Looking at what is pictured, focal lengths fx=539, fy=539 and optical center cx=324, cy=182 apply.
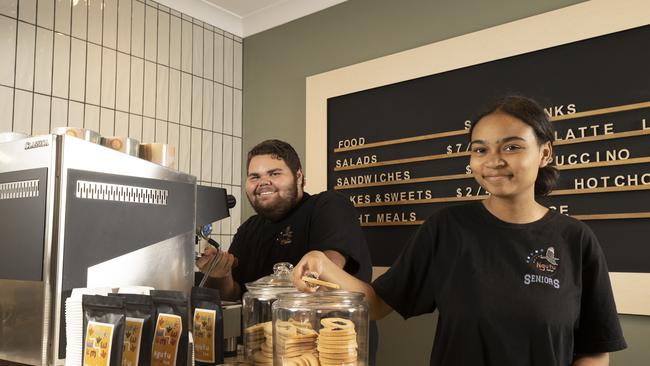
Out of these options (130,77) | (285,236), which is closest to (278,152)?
(285,236)

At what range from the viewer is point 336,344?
852mm

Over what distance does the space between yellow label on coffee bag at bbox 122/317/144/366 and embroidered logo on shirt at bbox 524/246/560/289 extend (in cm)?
80

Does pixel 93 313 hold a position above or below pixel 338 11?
below

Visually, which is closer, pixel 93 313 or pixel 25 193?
pixel 93 313

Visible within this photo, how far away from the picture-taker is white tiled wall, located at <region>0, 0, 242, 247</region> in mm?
2252

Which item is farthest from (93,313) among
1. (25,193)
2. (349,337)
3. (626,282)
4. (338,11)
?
(338,11)

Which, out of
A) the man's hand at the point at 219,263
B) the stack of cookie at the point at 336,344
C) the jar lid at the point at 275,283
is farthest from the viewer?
the man's hand at the point at 219,263

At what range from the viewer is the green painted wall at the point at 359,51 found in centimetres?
225

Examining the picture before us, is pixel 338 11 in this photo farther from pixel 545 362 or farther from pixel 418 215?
Result: pixel 545 362

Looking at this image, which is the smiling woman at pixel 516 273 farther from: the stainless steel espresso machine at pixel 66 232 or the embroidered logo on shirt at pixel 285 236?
the embroidered logo on shirt at pixel 285 236

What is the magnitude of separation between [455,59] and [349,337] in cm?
175

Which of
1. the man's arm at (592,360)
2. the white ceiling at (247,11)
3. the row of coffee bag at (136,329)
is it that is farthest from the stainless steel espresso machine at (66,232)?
the white ceiling at (247,11)

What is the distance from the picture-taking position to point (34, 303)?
983mm

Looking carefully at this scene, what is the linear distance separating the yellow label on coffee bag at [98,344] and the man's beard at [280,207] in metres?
0.97
